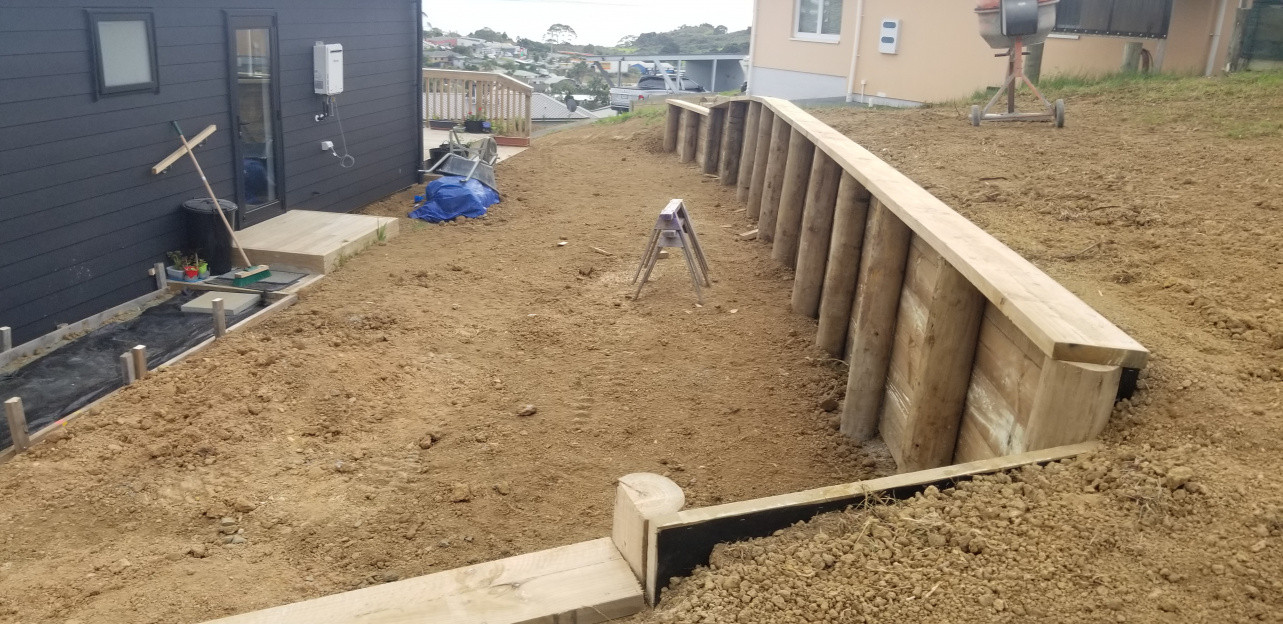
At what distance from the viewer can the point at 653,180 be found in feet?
46.4

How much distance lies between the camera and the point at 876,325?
5.31 m

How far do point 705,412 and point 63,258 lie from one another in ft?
17.1

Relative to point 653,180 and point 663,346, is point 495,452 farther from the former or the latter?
point 653,180

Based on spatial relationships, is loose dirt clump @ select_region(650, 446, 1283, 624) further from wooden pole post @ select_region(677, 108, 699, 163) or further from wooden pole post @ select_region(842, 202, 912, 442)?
wooden pole post @ select_region(677, 108, 699, 163)

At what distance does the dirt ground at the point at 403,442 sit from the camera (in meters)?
4.54

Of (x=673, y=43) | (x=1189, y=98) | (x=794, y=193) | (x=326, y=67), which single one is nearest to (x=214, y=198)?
(x=326, y=67)

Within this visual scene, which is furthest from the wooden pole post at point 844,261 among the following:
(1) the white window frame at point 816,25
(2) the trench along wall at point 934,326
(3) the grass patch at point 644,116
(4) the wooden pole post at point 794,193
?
(1) the white window frame at point 816,25

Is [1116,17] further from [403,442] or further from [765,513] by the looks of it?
[765,513]

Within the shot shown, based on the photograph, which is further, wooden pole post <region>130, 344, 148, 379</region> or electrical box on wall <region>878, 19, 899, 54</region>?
electrical box on wall <region>878, 19, 899, 54</region>

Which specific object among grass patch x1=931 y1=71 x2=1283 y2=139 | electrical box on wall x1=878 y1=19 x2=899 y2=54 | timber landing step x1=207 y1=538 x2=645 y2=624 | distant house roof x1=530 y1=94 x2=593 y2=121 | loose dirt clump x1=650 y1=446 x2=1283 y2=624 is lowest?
distant house roof x1=530 y1=94 x2=593 y2=121

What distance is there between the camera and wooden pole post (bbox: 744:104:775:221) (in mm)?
10789

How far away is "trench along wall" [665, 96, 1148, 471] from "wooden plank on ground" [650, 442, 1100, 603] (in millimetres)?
231

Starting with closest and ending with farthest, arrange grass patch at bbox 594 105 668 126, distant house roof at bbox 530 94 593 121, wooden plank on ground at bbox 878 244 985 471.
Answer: wooden plank on ground at bbox 878 244 985 471 → grass patch at bbox 594 105 668 126 → distant house roof at bbox 530 94 593 121

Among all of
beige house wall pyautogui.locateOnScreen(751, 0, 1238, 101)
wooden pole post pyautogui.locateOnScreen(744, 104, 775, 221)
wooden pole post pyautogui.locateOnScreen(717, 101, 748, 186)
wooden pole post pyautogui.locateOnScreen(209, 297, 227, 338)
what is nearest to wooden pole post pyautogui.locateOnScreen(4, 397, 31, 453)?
wooden pole post pyautogui.locateOnScreen(209, 297, 227, 338)
